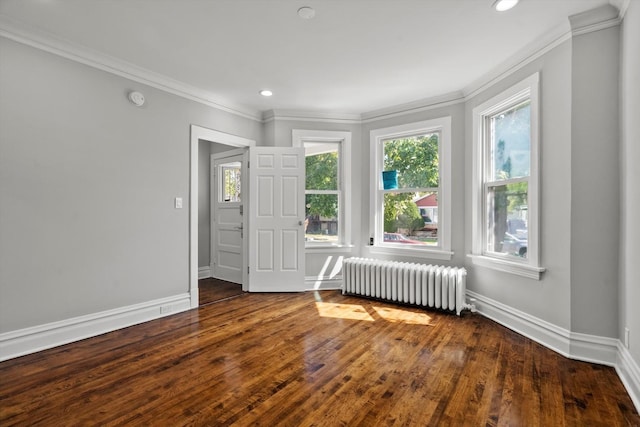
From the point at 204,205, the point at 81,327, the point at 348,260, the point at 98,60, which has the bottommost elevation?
the point at 81,327

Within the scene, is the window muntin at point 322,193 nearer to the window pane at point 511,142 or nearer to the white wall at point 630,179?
the window pane at point 511,142

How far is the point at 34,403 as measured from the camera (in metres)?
1.91

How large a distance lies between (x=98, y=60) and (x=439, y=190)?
12.8ft

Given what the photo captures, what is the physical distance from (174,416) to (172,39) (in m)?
2.81

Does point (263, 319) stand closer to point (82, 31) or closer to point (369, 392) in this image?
point (369, 392)

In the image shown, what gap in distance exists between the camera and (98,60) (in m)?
2.98

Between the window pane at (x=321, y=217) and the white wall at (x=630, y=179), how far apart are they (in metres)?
3.17

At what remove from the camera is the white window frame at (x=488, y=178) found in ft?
9.30

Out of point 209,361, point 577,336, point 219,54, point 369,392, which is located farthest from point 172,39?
point 577,336

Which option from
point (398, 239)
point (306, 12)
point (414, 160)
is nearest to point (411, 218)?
point (398, 239)

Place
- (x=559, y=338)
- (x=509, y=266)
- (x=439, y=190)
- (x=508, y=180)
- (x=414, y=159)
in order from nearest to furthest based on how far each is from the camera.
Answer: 1. (x=559, y=338)
2. (x=509, y=266)
3. (x=508, y=180)
4. (x=439, y=190)
5. (x=414, y=159)

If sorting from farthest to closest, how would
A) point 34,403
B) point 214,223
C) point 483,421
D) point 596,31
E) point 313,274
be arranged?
point 214,223 → point 313,274 → point 596,31 → point 34,403 → point 483,421

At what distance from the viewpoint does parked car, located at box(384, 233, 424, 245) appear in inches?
170

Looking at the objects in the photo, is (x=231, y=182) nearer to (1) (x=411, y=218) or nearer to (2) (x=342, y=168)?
(2) (x=342, y=168)
